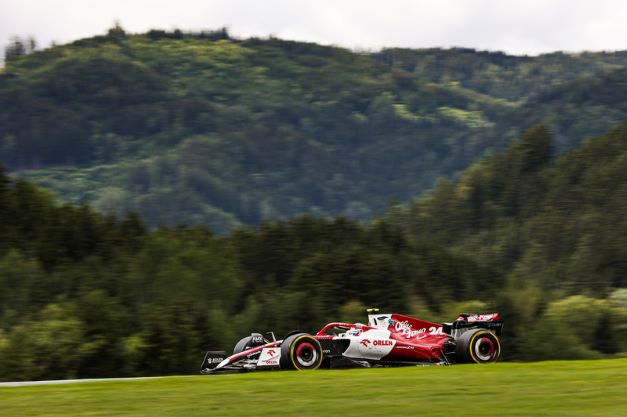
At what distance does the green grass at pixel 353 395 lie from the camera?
12.1 m

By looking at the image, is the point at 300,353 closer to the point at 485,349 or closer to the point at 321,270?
the point at 485,349

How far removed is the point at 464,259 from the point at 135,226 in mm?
22982

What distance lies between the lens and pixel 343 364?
781 inches

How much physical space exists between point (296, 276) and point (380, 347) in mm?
30494

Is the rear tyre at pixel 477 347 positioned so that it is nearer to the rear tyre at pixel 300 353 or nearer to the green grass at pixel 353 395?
the green grass at pixel 353 395

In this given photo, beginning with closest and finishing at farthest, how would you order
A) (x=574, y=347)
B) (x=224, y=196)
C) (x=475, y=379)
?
(x=475, y=379), (x=574, y=347), (x=224, y=196)

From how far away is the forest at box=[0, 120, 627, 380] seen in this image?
32688 mm

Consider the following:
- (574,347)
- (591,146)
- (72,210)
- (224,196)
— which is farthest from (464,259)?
(224,196)

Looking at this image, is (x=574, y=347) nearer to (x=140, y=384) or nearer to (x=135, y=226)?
(x=140, y=384)

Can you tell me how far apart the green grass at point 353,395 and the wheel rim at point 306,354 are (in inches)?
58.5

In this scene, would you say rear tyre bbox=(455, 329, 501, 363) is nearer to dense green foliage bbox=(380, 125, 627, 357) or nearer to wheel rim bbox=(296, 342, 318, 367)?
wheel rim bbox=(296, 342, 318, 367)

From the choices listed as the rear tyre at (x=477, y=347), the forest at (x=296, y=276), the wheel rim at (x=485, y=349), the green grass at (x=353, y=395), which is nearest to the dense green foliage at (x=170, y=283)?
the forest at (x=296, y=276)

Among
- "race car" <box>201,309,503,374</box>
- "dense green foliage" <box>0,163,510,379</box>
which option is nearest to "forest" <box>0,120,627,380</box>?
"dense green foliage" <box>0,163,510,379</box>

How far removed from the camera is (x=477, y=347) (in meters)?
20.0
